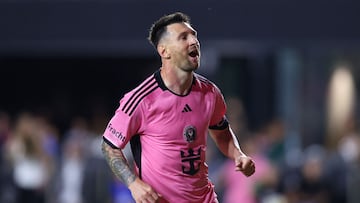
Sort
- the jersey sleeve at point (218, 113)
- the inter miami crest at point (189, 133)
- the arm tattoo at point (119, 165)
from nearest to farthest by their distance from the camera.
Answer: the arm tattoo at point (119, 165) → the inter miami crest at point (189, 133) → the jersey sleeve at point (218, 113)

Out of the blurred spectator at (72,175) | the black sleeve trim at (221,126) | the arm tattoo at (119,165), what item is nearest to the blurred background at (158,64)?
the blurred spectator at (72,175)

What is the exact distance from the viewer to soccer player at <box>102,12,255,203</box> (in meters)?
7.08

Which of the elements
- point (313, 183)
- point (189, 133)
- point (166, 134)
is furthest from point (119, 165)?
point (313, 183)

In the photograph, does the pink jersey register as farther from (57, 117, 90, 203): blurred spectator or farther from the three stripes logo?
(57, 117, 90, 203): blurred spectator

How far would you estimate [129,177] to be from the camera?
704cm

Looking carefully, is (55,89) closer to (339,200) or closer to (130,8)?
(130,8)

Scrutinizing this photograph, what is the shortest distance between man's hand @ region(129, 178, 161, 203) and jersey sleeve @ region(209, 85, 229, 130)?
0.74 meters

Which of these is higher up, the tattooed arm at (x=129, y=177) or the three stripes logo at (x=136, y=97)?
the three stripes logo at (x=136, y=97)

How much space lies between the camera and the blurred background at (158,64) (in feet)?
47.0

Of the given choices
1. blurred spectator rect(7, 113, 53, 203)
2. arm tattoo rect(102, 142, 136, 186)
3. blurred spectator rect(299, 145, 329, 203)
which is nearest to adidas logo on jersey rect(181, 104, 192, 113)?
arm tattoo rect(102, 142, 136, 186)

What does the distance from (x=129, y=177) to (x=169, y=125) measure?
0.41 m

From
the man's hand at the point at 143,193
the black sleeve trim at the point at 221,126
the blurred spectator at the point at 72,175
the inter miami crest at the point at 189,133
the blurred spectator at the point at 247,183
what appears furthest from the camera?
the blurred spectator at the point at 72,175

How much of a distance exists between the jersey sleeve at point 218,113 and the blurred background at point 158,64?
656cm

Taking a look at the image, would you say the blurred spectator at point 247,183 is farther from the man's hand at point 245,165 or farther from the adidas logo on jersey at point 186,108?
the adidas logo on jersey at point 186,108
